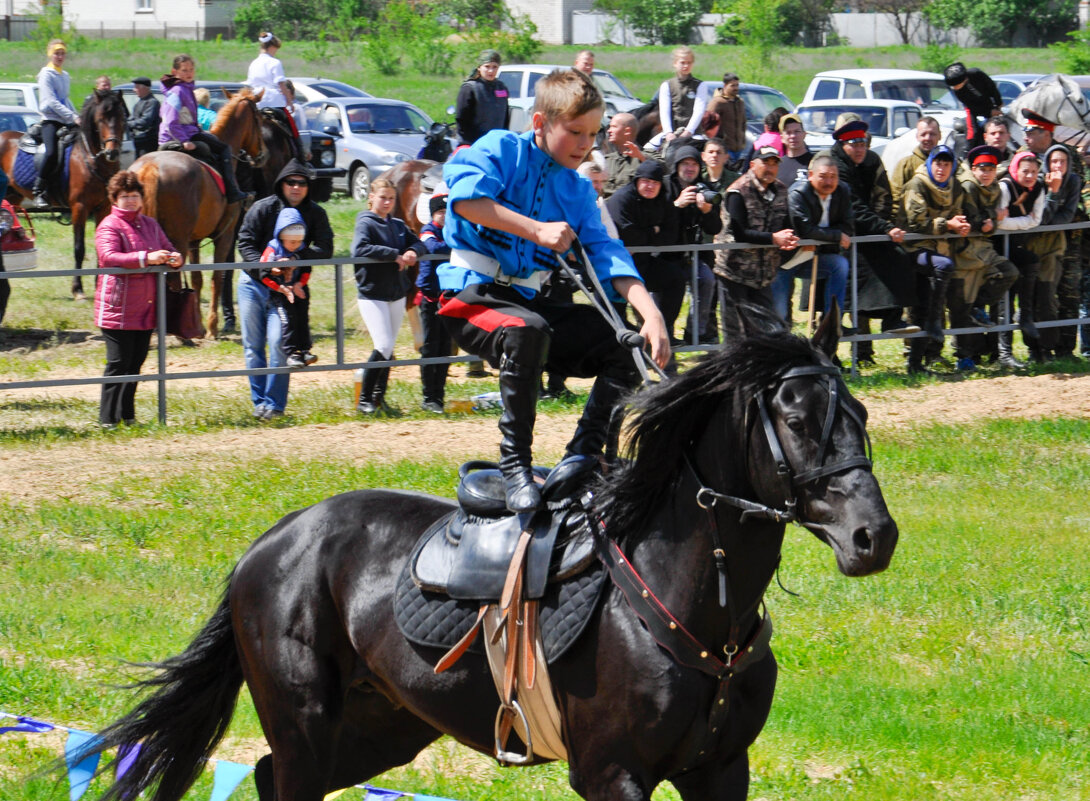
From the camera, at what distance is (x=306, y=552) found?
14.9 feet

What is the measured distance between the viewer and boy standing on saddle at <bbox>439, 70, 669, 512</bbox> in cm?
414

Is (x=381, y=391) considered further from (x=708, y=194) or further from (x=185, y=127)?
(x=185, y=127)

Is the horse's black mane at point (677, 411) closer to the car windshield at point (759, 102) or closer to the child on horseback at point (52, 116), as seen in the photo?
the child on horseback at point (52, 116)

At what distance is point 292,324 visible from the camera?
11477 millimetres

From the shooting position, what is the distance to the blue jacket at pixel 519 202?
167 inches

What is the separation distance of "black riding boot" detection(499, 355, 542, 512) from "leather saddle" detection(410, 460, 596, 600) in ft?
0.18

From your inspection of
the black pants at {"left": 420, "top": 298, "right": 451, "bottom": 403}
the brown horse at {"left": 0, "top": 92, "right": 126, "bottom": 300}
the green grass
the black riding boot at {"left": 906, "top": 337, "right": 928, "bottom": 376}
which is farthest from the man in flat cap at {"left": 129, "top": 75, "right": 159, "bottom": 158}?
the black riding boot at {"left": 906, "top": 337, "right": 928, "bottom": 376}

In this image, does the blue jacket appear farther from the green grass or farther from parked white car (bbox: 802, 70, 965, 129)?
parked white car (bbox: 802, 70, 965, 129)

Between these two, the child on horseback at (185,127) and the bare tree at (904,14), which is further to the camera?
the bare tree at (904,14)

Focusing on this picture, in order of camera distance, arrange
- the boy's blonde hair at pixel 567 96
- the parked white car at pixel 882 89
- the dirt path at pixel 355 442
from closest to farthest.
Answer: the boy's blonde hair at pixel 567 96, the dirt path at pixel 355 442, the parked white car at pixel 882 89

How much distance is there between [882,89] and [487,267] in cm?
2535

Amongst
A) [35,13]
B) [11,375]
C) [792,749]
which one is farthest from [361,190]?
[35,13]

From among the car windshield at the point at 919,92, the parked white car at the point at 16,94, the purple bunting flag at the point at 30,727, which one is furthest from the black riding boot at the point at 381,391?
the car windshield at the point at 919,92

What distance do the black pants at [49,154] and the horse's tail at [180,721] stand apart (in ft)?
44.7
